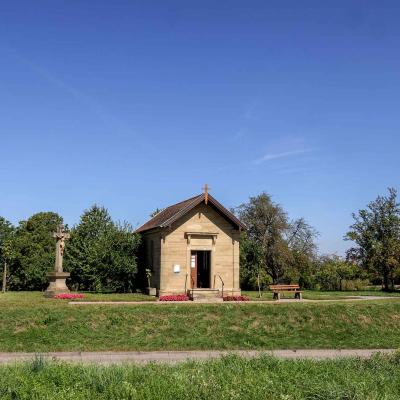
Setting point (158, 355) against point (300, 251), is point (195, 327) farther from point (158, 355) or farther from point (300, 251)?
point (300, 251)

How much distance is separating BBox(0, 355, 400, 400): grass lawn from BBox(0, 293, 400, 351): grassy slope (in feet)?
20.9

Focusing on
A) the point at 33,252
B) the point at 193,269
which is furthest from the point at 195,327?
the point at 33,252

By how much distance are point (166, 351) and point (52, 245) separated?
32.3 meters

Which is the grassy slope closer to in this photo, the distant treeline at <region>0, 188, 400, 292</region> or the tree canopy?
the distant treeline at <region>0, 188, 400, 292</region>

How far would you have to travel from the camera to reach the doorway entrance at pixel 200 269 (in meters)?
29.6

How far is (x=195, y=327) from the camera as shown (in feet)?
61.6

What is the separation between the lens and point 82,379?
29.9 feet

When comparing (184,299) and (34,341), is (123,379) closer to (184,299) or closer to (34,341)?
(34,341)

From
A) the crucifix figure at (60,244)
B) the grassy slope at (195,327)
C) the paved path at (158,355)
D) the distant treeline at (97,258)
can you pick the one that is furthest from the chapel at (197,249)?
the paved path at (158,355)

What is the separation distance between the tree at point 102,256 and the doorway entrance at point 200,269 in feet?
12.4

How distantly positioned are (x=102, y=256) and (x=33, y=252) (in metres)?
15.3

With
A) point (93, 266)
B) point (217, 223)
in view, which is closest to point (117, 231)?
point (93, 266)

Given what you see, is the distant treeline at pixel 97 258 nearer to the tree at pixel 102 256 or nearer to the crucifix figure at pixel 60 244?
the tree at pixel 102 256

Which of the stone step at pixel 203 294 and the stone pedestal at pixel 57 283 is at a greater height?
the stone pedestal at pixel 57 283
